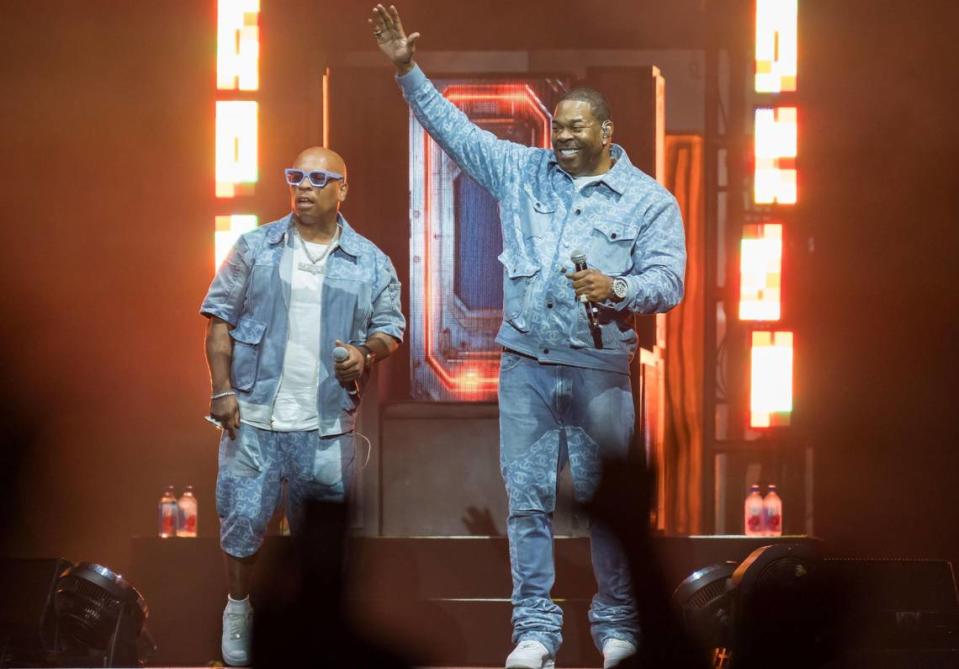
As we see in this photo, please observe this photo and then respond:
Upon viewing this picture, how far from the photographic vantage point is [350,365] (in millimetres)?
4555

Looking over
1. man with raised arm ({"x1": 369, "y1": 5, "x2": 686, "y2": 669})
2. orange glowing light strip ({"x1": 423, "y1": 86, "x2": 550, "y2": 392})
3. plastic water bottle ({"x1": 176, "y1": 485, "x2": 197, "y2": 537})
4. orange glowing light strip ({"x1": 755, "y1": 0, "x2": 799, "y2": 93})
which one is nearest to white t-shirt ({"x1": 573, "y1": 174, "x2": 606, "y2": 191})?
man with raised arm ({"x1": 369, "y1": 5, "x2": 686, "y2": 669})

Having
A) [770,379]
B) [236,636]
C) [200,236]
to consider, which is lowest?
[236,636]

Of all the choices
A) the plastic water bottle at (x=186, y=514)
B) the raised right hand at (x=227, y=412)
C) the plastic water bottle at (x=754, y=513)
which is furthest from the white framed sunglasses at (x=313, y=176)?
the plastic water bottle at (x=754, y=513)

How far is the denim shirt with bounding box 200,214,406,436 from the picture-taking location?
466cm

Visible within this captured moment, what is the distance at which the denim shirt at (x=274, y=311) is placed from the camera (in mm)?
4664

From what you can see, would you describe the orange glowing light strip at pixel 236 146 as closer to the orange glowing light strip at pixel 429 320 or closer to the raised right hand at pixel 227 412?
the orange glowing light strip at pixel 429 320

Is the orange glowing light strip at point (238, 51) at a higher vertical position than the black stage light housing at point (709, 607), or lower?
higher

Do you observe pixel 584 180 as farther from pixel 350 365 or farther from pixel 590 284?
pixel 350 365

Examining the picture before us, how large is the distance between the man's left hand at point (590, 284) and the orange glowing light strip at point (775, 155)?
317 cm

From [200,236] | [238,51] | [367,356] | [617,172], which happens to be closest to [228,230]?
[200,236]

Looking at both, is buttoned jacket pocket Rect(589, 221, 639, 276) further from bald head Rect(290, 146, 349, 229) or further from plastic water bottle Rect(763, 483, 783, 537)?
plastic water bottle Rect(763, 483, 783, 537)

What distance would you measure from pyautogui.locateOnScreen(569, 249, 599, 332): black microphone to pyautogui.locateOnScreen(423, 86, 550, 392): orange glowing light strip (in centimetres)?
235

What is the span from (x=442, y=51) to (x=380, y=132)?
0.73 metres

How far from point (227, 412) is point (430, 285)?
1.99 meters
